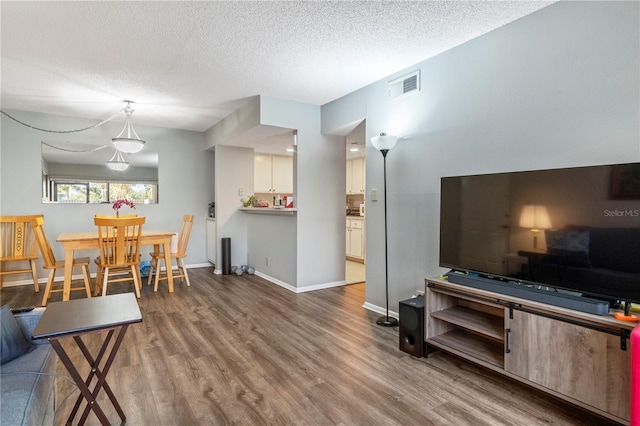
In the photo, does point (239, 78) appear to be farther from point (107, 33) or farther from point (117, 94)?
point (117, 94)

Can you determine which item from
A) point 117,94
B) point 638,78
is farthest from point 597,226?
point 117,94

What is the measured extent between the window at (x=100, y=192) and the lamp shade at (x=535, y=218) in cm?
548

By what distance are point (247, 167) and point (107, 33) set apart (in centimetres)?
335

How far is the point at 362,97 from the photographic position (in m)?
3.80

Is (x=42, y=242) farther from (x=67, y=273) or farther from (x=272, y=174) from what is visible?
(x=272, y=174)

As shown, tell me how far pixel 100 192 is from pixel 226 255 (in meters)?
2.23

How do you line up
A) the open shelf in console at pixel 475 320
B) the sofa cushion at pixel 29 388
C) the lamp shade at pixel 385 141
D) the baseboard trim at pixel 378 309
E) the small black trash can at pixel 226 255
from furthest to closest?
the small black trash can at pixel 226 255, the baseboard trim at pixel 378 309, the lamp shade at pixel 385 141, the open shelf in console at pixel 475 320, the sofa cushion at pixel 29 388

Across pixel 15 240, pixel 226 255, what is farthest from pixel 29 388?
pixel 15 240

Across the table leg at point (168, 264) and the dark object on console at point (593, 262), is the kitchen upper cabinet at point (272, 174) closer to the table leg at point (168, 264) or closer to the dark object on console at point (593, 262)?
the table leg at point (168, 264)

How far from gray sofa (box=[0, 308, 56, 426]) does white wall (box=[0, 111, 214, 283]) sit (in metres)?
4.10

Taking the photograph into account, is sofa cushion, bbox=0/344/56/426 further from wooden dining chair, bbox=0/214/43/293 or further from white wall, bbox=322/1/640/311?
wooden dining chair, bbox=0/214/43/293

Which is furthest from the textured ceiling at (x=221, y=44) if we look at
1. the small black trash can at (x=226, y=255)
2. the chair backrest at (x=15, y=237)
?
the small black trash can at (x=226, y=255)

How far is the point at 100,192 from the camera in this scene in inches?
211

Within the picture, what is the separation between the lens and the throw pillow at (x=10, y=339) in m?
1.50
